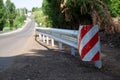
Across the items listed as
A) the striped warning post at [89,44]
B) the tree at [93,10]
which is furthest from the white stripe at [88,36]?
the tree at [93,10]

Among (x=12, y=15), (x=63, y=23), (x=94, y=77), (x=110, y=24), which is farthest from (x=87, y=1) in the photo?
(x=12, y=15)

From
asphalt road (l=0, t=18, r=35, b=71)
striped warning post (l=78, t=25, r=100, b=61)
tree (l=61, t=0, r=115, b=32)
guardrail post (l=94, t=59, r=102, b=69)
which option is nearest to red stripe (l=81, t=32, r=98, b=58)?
striped warning post (l=78, t=25, r=100, b=61)

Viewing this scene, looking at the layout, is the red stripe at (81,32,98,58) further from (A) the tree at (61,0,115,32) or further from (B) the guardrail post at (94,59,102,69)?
(A) the tree at (61,0,115,32)

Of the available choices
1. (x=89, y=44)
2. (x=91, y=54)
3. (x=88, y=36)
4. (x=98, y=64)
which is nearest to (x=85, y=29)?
(x=88, y=36)

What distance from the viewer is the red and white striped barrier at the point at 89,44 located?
9.16 meters

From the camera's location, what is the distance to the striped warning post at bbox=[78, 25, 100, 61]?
9156 millimetres

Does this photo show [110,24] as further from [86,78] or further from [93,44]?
[86,78]

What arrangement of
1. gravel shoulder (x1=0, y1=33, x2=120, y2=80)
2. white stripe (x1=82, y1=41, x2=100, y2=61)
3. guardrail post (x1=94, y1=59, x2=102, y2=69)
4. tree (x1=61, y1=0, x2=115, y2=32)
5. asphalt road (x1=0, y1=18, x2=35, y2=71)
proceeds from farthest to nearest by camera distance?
tree (x1=61, y1=0, x2=115, y2=32), asphalt road (x1=0, y1=18, x2=35, y2=71), guardrail post (x1=94, y1=59, x2=102, y2=69), white stripe (x1=82, y1=41, x2=100, y2=61), gravel shoulder (x1=0, y1=33, x2=120, y2=80)

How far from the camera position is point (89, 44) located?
9.22 m

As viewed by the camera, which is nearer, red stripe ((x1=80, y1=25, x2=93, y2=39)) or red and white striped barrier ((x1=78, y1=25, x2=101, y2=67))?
red and white striped barrier ((x1=78, y1=25, x2=101, y2=67))

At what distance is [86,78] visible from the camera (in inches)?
310

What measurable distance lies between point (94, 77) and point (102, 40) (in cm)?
1147

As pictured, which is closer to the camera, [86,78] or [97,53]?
[86,78]

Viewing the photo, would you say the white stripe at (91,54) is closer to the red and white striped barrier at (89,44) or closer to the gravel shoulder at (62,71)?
the red and white striped barrier at (89,44)
